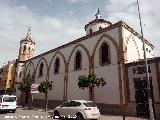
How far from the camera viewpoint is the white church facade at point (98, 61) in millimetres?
20859

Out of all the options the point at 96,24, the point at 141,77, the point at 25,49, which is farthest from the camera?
the point at 25,49

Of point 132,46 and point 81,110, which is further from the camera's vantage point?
point 132,46

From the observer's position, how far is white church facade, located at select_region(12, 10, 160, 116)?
2086 centimetres

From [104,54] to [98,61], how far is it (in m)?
1.11

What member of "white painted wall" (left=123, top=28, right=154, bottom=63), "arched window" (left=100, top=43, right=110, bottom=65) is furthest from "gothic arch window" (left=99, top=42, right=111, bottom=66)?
"white painted wall" (left=123, top=28, right=154, bottom=63)

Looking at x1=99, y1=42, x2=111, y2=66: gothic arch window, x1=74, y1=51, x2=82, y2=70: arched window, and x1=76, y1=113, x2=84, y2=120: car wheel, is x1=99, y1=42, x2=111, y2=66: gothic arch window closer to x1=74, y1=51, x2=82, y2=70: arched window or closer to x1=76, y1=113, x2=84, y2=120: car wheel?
x1=74, y1=51, x2=82, y2=70: arched window

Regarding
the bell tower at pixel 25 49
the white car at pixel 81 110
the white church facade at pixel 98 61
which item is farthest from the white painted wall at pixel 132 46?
the bell tower at pixel 25 49

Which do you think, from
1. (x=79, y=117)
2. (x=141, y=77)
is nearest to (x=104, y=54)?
(x=141, y=77)

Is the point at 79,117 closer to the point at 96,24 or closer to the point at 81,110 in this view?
the point at 81,110

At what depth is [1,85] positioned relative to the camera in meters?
57.0

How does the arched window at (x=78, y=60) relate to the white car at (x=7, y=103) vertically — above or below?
above

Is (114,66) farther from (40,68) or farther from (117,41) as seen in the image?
(40,68)

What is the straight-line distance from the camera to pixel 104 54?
23.4 metres

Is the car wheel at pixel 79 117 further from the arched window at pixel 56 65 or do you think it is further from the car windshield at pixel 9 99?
the arched window at pixel 56 65
